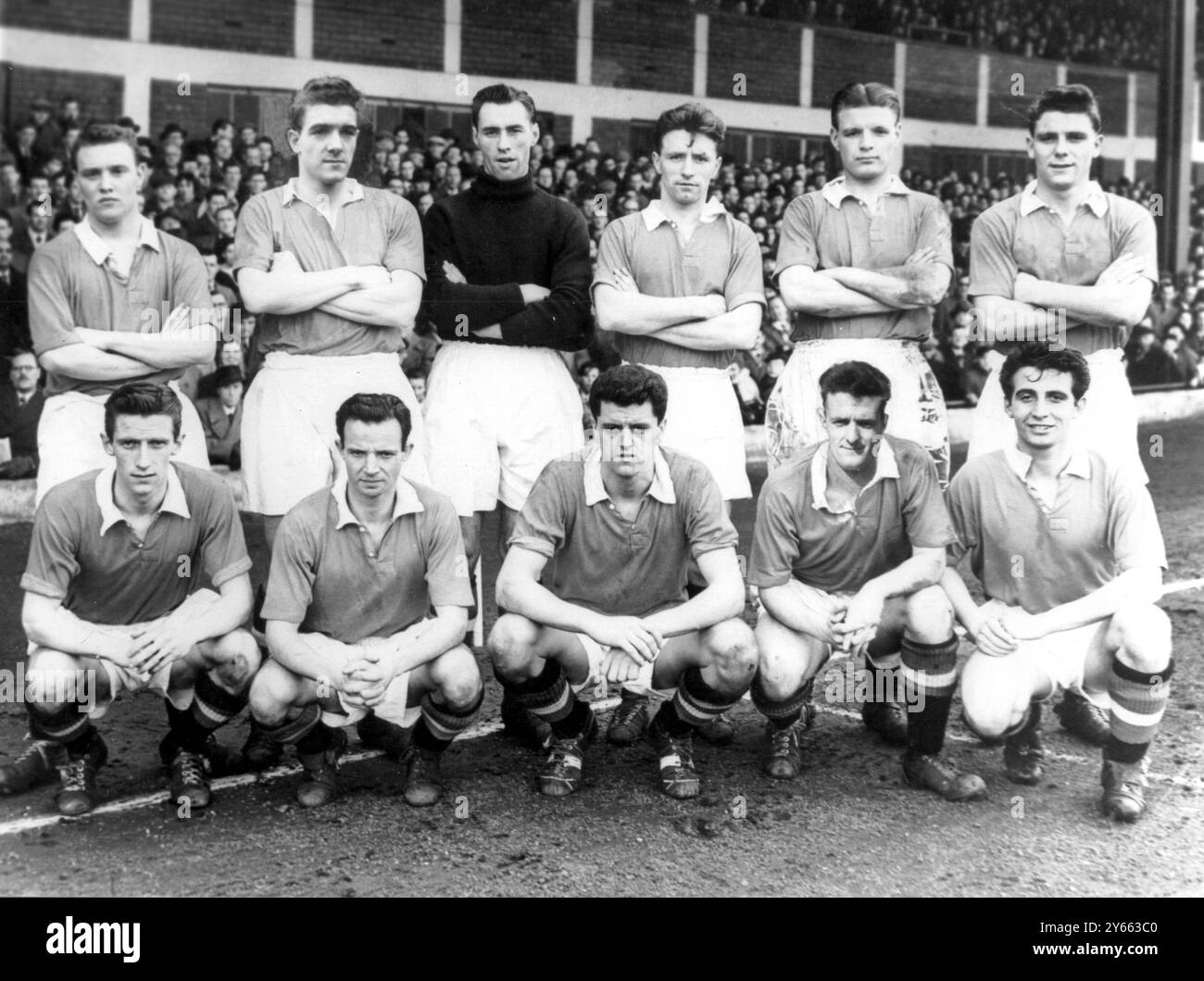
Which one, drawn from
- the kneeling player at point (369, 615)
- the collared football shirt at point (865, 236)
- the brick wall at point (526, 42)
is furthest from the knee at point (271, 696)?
the brick wall at point (526, 42)

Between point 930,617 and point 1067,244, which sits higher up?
point 1067,244

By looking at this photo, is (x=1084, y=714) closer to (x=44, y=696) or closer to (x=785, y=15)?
(x=44, y=696)

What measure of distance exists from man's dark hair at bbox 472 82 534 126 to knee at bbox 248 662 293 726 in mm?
1878

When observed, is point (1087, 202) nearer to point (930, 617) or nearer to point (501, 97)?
point (930, 617)

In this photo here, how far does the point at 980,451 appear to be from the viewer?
Answer: 15.1 feet

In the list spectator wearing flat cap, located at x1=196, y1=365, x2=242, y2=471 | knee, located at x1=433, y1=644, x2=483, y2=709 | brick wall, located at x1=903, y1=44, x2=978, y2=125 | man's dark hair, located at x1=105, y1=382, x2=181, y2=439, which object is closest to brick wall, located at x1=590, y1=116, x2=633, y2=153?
brick wall, located at x1=903, y1=44, x2=978, y2=125

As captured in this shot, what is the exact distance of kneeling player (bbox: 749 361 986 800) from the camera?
13.1ft

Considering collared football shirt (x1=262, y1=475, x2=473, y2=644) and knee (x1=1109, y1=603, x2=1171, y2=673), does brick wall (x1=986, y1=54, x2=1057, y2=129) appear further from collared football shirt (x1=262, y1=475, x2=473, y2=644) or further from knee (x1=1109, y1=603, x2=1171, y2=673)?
collared football shirt (x1=262, y1=475, x2=473, y2=644)

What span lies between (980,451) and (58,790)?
306cm

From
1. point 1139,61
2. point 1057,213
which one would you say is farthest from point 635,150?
point 1057,213

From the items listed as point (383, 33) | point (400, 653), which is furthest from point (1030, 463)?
point (383, 33)

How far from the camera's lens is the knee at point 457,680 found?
12.3 ft

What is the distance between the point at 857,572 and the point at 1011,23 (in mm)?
8562

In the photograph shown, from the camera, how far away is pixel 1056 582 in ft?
13.5
